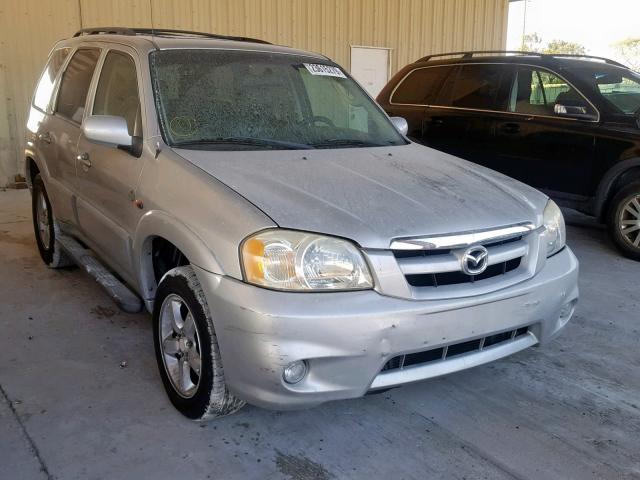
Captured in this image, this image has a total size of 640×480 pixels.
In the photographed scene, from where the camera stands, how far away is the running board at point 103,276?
3.37 meters

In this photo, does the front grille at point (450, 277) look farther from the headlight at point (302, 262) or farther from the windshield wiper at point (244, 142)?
the windshield wiper at point (244, 142)

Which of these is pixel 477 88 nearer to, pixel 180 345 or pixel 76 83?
pixel 76 83

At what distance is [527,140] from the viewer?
6.23 metres

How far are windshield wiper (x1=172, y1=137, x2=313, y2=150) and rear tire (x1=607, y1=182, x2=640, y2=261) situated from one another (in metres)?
3.57

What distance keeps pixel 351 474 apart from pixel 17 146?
7.95 metres

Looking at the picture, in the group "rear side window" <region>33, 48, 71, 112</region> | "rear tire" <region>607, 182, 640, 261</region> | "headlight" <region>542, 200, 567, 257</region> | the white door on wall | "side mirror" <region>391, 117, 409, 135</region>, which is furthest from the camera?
the white door on wall

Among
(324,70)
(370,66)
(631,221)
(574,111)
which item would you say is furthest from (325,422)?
(370,66)

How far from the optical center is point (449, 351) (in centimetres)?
261

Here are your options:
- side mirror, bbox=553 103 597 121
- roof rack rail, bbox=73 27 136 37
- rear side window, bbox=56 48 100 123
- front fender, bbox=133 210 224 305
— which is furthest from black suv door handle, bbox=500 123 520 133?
front fender, bbox=133 210 224 305

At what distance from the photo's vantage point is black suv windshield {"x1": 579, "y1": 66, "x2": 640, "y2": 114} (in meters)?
5.88

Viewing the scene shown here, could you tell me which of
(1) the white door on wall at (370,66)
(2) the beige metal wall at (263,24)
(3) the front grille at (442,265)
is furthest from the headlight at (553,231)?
(1) the white door on wall at (370,66)

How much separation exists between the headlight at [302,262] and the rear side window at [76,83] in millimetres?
2192

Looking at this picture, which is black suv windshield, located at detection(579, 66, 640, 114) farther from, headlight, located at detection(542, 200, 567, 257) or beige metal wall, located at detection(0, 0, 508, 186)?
beige metal wall, located at detection(0, 0, 508, 186)

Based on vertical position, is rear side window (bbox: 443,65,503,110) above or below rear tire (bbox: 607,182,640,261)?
above
